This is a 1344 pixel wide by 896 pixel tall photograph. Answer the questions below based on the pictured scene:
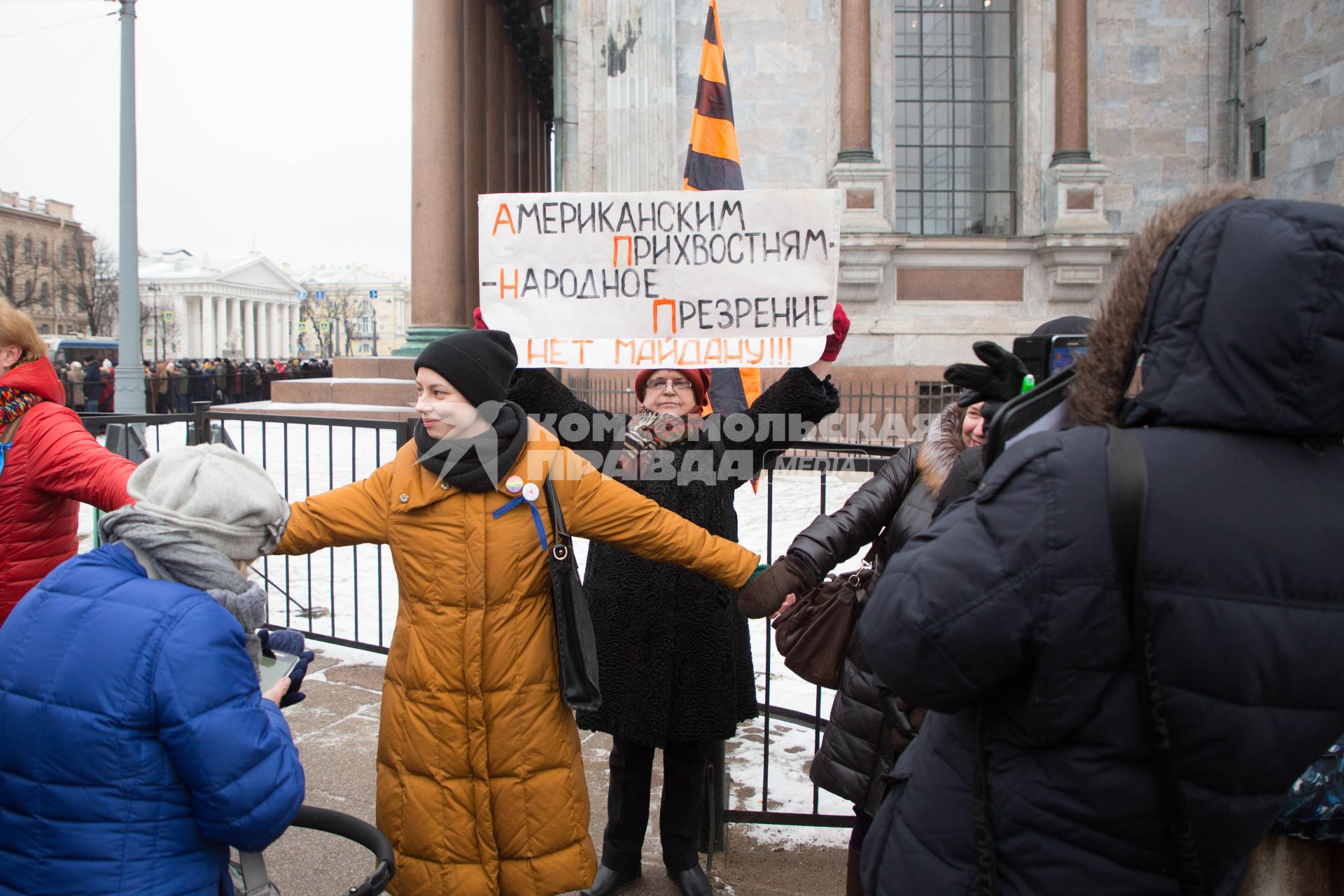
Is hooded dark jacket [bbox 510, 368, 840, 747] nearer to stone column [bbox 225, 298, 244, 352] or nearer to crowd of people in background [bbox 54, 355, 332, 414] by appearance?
crowd of people in background [bbox 54, 355, 332, 414]

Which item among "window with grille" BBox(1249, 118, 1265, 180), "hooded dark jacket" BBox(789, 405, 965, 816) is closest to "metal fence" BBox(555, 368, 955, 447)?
"window with grille" BBox(1249, 118, 1265, 180)

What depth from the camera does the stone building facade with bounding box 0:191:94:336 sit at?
60.8m

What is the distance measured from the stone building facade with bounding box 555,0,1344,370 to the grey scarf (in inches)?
437

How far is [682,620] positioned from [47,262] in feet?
272

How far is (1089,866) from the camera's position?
1.46m

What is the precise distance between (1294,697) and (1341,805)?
2.37 feet

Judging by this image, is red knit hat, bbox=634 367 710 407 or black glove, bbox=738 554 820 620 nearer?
black glove, bbox=738 554 820 620

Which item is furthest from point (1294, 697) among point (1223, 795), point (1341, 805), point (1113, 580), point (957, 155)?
point (957, 155)

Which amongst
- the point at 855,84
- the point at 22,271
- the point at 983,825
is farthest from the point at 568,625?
the point at 22,271

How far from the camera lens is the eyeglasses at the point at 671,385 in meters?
3.69

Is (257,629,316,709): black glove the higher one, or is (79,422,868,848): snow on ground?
(257,629,316,709): black glove

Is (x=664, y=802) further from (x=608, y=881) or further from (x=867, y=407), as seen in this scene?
(x=867, y=407)

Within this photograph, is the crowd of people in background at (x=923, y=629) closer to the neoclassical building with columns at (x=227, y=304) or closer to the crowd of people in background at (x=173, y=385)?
the crowd of people in background at (x=173, y=385)

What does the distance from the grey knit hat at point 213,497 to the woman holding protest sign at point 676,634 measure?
4.55ft
